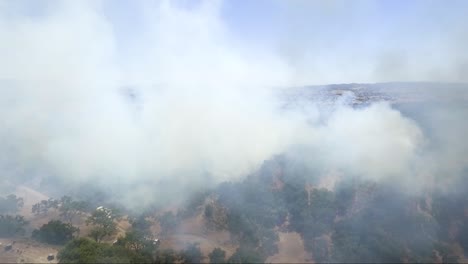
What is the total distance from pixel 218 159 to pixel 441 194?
28942 mm

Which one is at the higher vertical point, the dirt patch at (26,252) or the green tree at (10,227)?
the green tree at (10,227)

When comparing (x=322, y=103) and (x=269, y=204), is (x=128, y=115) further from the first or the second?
(x=322, y=103)

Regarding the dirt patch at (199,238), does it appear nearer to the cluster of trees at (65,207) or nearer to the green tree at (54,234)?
the green tree at (54,234)

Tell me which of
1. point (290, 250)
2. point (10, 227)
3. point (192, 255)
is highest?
point (10, 227)

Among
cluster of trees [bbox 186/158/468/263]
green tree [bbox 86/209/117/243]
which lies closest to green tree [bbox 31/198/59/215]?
green tree [bbox 86/209/117/243]

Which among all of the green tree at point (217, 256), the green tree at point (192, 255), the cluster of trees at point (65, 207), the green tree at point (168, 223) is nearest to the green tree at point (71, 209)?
the cluster of trees at point (65, 207)

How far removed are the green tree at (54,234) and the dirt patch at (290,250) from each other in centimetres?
2204

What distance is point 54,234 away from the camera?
36.9 metres

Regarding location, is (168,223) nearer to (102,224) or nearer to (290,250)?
(102,224)

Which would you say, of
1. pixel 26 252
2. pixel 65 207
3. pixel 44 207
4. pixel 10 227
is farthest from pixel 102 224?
pixel 44 207

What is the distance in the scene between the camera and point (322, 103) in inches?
2699

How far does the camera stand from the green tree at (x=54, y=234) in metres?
36.9

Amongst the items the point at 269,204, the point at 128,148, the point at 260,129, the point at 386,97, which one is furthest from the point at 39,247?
the point at 386,97

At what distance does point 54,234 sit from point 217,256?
18.4 meters
